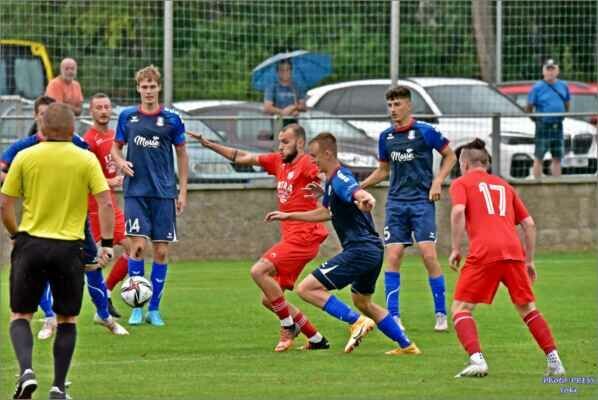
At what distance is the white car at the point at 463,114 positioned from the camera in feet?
68.4

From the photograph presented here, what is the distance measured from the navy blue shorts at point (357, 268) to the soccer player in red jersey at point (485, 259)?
1.09 meters

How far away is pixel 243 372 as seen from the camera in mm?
10750

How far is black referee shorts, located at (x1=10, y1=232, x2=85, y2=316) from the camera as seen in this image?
9.35 meters

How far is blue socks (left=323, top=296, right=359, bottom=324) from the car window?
34.8 ft

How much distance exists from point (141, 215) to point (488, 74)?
33.4 ft

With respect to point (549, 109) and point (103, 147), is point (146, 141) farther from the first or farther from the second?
point (549, 109)

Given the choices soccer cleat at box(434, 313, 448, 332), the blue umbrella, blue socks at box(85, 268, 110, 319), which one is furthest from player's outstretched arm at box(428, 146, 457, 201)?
the blue umbrella

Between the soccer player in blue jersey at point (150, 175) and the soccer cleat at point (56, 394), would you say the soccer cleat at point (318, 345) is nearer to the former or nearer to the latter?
the soccer player in blue jersey at point (150, 175)

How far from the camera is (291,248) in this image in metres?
12.3

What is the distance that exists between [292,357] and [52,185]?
3020mm

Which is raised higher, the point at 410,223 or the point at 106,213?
the point at 106,213

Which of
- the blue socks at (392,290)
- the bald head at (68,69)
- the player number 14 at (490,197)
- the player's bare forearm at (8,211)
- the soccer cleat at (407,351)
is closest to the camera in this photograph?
the player's bare forearm at (8,211)

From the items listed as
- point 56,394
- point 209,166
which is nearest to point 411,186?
point 56,394

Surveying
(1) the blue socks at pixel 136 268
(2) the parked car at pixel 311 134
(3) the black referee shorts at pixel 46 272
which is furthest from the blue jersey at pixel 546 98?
(3) the black referee shorts at pixel 46 272
